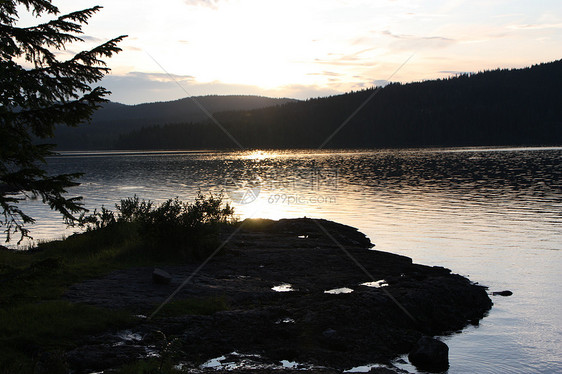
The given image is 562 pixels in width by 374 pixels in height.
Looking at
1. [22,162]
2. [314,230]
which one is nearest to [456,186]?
[314,230]

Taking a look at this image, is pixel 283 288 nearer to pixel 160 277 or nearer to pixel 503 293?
pixel 160 277

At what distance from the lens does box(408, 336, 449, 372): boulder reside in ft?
35.1

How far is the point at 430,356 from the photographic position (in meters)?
10.7

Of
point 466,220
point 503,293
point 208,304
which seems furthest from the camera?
point 466,220

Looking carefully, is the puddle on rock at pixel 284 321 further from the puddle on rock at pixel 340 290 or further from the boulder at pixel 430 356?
the puddle on rock at pixel 340 290

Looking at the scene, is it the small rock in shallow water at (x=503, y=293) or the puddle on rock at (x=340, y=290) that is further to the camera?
the small rock in shallow water at (x=503, y=293)

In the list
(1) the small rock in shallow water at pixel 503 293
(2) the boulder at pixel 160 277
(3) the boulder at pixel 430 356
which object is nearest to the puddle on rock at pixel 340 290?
(3) the boulder at pixel 430 356

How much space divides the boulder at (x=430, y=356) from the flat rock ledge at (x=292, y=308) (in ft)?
1.83

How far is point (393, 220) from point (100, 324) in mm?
24293

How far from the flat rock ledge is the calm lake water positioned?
121cm

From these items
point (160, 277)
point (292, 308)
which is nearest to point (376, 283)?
point (292, 308)

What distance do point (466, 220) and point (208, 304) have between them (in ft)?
75.3

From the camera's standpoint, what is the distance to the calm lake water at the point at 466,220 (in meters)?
12.5

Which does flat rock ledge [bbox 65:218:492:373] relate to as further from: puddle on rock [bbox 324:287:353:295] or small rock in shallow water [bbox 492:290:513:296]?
small rock in shallow water [bbox 492:290:513:296]
